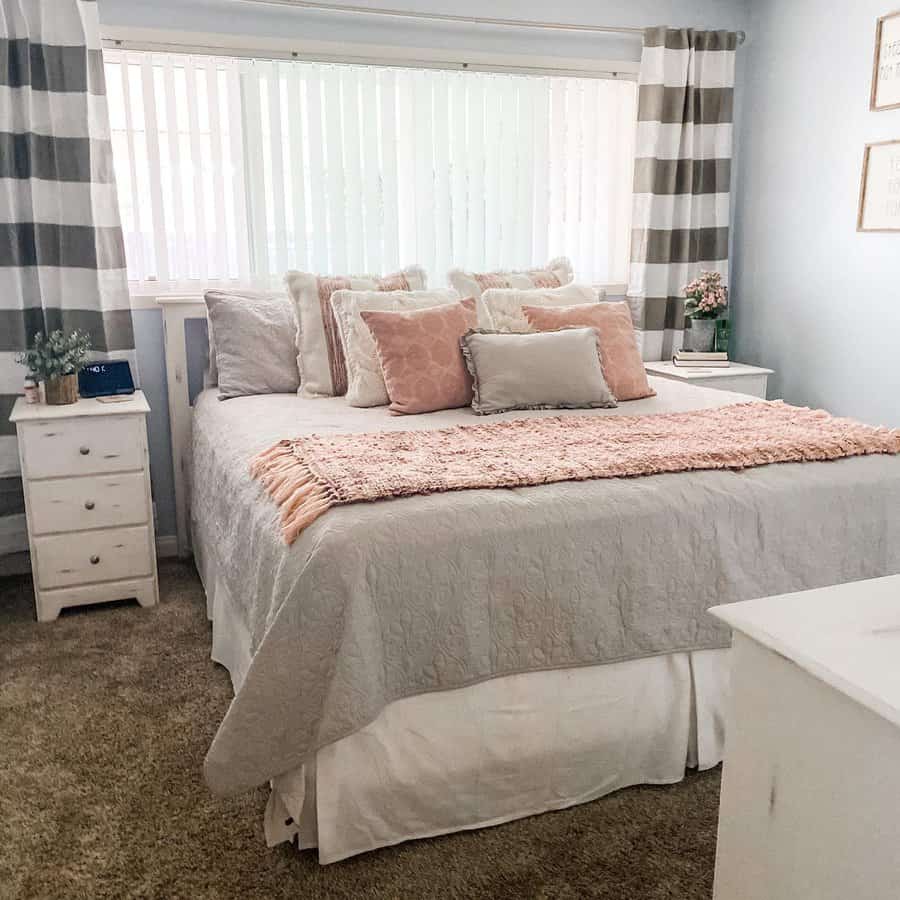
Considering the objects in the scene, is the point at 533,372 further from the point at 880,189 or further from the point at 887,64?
the point at 887,64

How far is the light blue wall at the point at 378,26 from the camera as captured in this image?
3.30m

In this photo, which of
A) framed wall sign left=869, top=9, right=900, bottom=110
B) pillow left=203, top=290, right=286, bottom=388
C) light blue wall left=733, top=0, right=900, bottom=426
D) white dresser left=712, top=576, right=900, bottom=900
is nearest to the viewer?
white dresser left=712, top=576, right=900, bottom=900

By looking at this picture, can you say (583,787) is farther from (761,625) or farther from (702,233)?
(702,233)

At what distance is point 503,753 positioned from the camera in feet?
6.06

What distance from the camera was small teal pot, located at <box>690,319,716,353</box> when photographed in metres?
3.95

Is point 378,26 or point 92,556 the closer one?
point 92,556

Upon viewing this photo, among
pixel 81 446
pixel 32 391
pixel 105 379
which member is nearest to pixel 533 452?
pixel 81 446

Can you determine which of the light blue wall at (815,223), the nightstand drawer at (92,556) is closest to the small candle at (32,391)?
the nightstand drawer at (92,556)

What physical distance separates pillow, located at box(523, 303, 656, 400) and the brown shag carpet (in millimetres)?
1357

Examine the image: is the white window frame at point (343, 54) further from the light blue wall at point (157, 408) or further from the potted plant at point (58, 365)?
the potted plant at point (58, 365)

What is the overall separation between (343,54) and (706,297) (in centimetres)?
183

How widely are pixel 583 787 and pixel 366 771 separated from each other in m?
0.51

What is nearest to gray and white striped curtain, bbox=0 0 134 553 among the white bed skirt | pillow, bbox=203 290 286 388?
pillow, bbox=203 290 286 388

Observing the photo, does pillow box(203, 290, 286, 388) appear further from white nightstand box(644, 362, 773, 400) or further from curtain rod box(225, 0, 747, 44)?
white nightstand box(644, 362, 773, 400)
